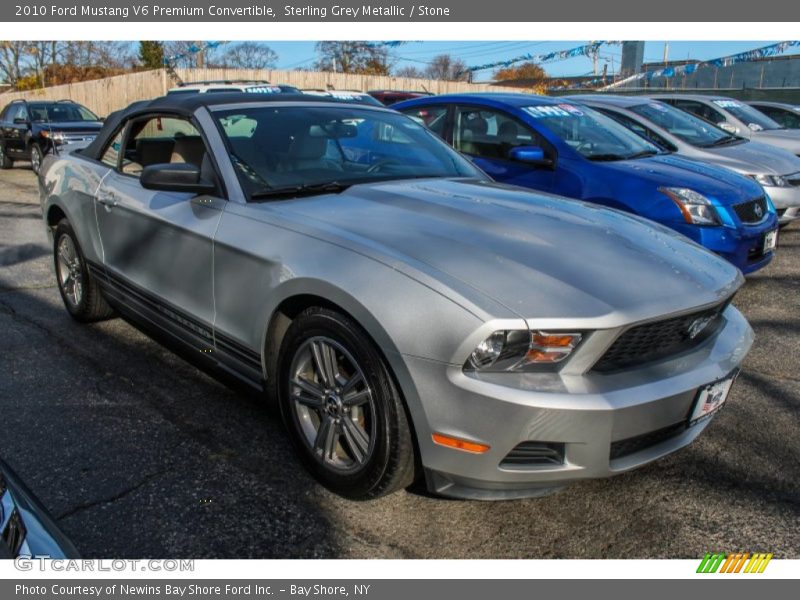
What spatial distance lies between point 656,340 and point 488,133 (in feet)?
14.0

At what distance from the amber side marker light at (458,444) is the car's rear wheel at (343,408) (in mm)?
145

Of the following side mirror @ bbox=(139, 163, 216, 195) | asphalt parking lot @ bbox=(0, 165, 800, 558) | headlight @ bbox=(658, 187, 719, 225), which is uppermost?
side mirror @ bbox=(139, 163, 216, 195)

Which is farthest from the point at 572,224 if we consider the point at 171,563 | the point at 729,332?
the point at 171,563

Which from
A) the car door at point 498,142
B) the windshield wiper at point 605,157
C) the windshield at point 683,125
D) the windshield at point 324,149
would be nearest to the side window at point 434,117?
the car door at point 498,142

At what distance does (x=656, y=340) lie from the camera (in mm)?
2555


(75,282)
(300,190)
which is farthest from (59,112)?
(300,190)

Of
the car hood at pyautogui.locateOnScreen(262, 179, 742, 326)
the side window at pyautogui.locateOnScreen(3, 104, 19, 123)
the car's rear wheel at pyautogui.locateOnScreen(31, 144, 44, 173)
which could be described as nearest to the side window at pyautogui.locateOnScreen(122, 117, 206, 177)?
the car hood at pyautogui.locateOnScreen(262, 179, 742, 326)

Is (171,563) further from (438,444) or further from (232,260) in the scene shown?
(232,260)

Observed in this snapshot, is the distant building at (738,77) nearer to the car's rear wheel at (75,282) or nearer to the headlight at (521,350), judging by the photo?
the car's rear wheel at (75,282)

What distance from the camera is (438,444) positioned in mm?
2365

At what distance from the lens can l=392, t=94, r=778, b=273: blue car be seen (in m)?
5.48

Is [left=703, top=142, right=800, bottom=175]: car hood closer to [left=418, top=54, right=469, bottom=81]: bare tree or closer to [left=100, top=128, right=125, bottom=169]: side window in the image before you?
[left=100, top=128, right=125, bottom=169]: side window

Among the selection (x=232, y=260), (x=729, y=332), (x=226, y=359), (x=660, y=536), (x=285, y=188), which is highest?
(x=285, y=188)

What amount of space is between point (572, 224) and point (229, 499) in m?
1.83
